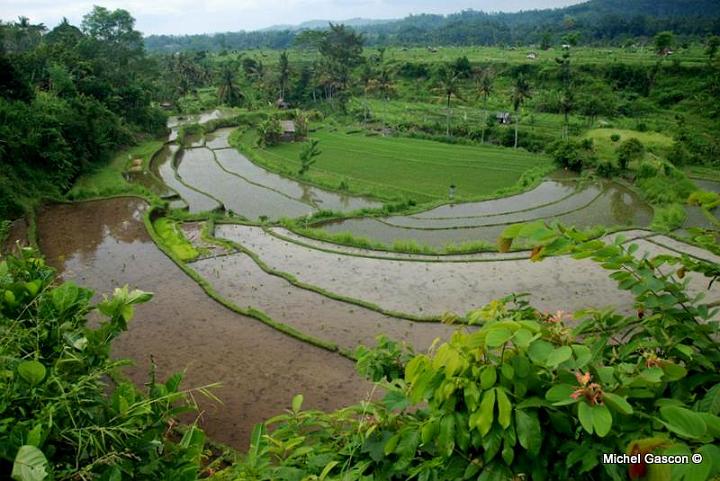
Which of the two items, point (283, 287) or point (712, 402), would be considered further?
point (283, 287)

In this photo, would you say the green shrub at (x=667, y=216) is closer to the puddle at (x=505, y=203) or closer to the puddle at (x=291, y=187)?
the puddle at (x=505, y=203)

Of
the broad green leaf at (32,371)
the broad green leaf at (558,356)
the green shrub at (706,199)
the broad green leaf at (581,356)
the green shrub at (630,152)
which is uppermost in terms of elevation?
the green shrub at (706,199)

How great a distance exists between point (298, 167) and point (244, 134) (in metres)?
13.9

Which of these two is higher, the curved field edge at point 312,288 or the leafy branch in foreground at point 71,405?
the leafy branch in foreground at point 71,405

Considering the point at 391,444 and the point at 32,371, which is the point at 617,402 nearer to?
the point at 391,444

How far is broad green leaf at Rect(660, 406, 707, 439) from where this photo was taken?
1.54 metres

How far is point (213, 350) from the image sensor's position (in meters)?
12.5

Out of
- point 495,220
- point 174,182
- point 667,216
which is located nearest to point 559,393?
point 495,220

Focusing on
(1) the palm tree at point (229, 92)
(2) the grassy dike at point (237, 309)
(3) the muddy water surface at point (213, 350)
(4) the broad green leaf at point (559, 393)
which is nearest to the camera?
(4) the broad green leaf at point (559, 393)

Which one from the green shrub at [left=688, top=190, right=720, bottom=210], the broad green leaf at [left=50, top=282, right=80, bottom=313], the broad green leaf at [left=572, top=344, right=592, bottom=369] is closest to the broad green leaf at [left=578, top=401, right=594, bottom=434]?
the broad green leaf at [left=572, top=344, right=592, bottom=369]

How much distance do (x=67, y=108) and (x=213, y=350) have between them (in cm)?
2406

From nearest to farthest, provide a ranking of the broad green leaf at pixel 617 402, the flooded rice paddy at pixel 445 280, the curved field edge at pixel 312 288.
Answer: the broad green leaf at pixel 617 402 < the curved field edge at pixel 312 288 < the flooded rice paddy at pixel 445 280

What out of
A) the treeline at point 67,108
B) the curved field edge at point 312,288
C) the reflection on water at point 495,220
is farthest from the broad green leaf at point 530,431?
the treeline at point 67,108

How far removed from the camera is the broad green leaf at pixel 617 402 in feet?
5.48
